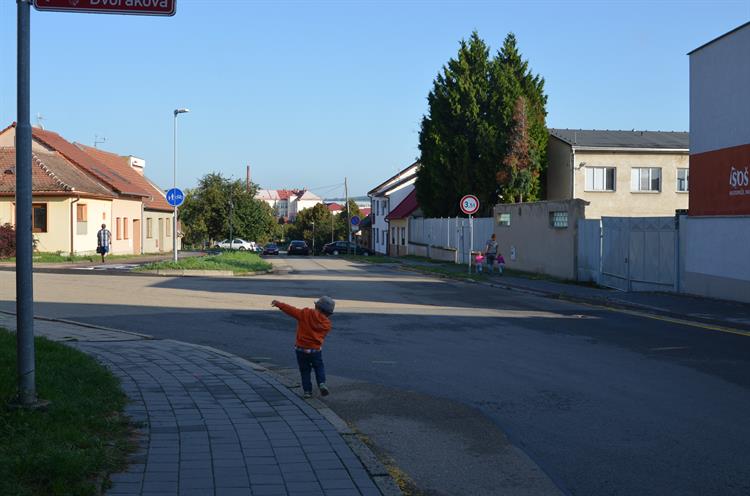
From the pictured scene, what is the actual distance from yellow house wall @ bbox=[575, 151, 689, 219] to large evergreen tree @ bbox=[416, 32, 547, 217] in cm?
295

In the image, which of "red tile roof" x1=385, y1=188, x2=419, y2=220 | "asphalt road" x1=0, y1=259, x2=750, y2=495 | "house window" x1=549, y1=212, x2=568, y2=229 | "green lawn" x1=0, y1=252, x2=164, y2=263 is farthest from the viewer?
"red tile roof" x1=385, y1=188, x2=419, y2=220

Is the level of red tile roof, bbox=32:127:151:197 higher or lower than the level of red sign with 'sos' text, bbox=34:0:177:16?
higher

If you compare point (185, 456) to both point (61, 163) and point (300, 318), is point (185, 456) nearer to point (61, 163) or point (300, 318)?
point (300, 318)

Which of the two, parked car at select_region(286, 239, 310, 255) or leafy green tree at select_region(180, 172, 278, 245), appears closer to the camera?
leafy green tree at select_region(180, 172, 278, 245)

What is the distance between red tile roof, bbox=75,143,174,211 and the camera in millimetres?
56281

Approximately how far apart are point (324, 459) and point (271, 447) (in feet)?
1.67

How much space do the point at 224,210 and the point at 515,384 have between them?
193ft

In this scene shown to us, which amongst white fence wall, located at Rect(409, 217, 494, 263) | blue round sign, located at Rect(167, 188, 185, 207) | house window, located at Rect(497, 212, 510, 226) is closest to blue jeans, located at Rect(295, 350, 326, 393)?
white fence wall, located at Rect(409, 217, 494, 263)

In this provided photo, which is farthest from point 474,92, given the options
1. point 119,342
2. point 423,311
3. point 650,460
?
point 650,460

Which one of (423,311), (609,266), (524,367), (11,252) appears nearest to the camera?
(524,367)

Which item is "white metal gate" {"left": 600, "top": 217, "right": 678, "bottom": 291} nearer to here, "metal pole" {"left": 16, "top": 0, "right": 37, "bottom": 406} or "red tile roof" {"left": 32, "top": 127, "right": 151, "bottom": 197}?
"metal pole" {"left": 16, "top": 0, "right": 37, "bottom": 406}

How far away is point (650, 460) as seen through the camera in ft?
21.0

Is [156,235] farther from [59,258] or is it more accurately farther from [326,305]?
[326,305]

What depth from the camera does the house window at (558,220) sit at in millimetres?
27406
